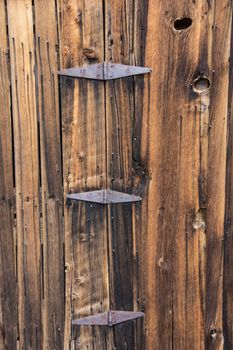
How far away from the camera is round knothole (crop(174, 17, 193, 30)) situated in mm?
1215

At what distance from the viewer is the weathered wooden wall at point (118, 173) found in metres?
1.22

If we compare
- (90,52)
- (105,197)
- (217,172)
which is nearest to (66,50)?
(90,52)

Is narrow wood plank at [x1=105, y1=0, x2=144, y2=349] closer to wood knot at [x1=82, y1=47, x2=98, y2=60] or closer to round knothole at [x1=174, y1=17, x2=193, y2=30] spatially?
wood knot at [x1=82, y1=47, x2=98, y2=60]

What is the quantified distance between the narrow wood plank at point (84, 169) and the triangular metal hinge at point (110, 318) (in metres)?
0.02

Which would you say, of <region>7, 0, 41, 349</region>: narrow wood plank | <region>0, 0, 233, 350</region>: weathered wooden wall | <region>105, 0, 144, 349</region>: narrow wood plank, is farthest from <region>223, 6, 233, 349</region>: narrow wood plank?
<region>7, 0, 41, 349</region>: narrow wood plank

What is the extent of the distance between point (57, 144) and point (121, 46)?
0.39 meters

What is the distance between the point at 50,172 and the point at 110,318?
56 cm

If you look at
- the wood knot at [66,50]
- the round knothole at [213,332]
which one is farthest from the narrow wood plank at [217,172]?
the wood knot at [66,50]

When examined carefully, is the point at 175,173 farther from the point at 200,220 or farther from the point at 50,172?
the point at 50,172

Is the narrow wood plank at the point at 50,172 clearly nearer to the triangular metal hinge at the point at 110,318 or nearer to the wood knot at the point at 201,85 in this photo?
the triangular metal hinge at the point at 110,318

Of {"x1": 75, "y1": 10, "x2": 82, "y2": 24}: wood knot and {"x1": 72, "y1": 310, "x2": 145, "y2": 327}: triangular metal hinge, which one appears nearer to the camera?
{"x1": 75, "y1": 10, "x2": 82, "y2": 24}: wood knot

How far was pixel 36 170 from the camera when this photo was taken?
1296mm

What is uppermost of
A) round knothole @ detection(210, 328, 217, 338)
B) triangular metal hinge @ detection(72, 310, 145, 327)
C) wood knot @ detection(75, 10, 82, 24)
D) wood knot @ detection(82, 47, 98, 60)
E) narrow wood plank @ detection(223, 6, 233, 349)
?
wood knot @ detection(75, 10, 82, 24)

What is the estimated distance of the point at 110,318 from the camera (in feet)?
4.36
